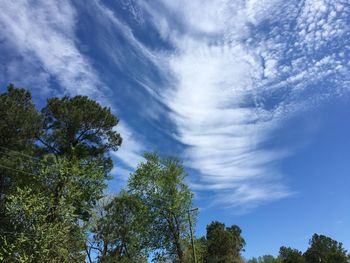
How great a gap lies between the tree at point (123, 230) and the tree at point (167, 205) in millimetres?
958

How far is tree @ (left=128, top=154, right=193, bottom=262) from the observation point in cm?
3431

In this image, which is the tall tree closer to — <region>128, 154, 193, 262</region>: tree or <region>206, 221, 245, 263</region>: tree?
<region>128, 154, 193, 262</region>: tree

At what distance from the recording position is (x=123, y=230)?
3272 centimetres

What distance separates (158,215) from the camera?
34.5 meters

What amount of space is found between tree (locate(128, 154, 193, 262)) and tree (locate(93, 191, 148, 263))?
958 millimetres

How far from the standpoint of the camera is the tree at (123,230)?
31.2 meters

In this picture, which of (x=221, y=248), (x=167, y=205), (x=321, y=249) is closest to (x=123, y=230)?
(x=167, y=205)

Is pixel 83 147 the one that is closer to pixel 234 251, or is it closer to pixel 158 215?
pixel 158 215

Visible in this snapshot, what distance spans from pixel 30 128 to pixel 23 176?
3.33 metres

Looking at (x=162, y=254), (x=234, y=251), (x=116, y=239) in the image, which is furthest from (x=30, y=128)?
(x=234, y=251)

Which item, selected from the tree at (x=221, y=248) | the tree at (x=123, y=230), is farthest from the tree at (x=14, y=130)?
the tree at (x=221, y=248)

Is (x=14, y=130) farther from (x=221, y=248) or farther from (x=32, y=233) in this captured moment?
(x=221, y=248)

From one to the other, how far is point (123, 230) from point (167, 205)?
4519mm

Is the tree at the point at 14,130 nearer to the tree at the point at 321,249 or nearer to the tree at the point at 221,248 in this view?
the tree at the point at 221,248
